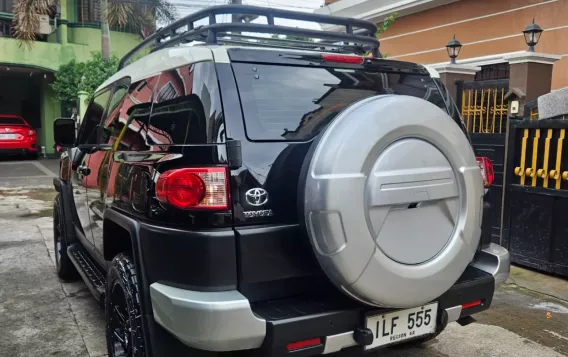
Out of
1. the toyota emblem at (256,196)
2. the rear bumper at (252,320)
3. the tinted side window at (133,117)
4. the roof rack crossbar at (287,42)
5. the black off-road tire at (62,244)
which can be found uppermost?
the roof rack crossbar at (287,42)

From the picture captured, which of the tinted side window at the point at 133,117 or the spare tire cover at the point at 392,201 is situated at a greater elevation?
the tinted side window at the point at 133,117

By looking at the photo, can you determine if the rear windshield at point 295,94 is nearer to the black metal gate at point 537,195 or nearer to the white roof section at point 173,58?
the white roof section at point 173,58

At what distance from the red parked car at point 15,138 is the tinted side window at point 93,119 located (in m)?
14.5

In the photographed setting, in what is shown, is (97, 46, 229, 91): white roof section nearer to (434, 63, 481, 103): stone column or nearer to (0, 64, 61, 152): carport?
(434, 63, 481, 103): stone column

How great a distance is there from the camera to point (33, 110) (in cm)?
2331

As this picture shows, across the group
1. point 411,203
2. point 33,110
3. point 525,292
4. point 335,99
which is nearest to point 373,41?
point 335,99

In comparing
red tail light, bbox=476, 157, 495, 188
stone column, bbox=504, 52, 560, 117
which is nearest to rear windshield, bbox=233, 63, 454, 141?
red tail light, bbox=476, 157, 495, 188

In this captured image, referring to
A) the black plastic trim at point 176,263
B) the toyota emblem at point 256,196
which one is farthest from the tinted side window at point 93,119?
the toyota emblem at point 256,196

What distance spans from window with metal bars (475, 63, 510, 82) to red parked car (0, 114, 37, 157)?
14510 mm

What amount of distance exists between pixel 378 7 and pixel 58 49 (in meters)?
11.6

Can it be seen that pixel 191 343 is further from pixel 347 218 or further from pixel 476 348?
pixel 476 348

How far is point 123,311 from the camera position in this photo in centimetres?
260

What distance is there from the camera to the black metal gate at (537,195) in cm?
469

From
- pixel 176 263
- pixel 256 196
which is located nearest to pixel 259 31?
pixel 256 196
